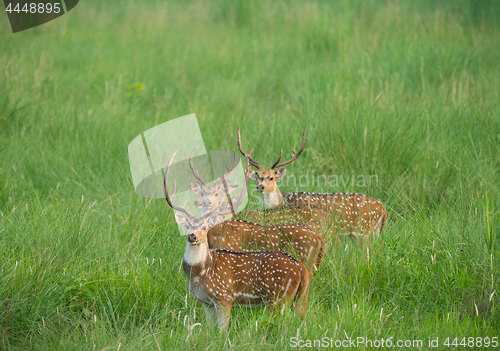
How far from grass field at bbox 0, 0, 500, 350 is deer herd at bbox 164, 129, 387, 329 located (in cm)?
16

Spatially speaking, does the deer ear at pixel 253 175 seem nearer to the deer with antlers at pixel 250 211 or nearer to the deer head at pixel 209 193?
the deer with antlers at pixel 250 211

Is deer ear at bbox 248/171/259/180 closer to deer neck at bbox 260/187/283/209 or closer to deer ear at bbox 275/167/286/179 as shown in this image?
deer neck at bbox 260/187/283/209

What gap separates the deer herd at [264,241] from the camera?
3.63 metres

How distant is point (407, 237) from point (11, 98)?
18.4 feet

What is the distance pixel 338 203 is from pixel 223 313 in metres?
1.94

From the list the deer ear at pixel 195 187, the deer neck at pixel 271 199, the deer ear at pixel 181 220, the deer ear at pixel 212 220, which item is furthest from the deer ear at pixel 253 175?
the deer ear at pixel 181 220

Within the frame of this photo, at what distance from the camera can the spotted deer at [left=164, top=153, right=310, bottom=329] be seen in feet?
11.8

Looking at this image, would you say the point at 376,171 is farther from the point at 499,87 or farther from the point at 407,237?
the point at 499,87

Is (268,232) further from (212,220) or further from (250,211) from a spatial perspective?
(250,211)

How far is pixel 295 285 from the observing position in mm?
3582

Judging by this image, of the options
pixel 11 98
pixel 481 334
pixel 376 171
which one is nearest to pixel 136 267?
pixel 481 334

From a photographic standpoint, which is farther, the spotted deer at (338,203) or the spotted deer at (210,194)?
the spotted deer at (338,203)

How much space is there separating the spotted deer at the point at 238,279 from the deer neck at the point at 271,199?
1729mm

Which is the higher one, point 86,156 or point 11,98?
point 11,98
